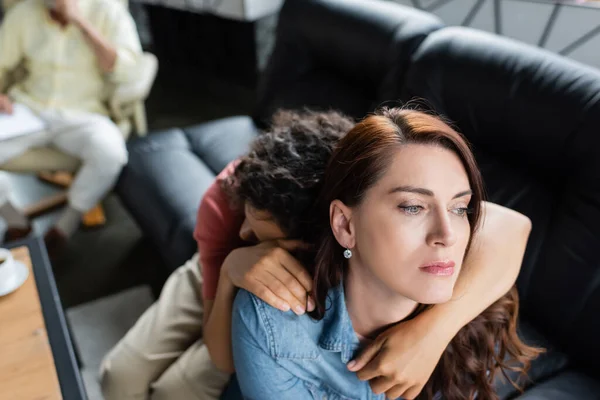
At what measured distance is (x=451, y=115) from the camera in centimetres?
133

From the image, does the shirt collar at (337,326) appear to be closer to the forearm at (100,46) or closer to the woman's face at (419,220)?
the woman's face at (419,220)

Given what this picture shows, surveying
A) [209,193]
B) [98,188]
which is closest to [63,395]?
[209,193]

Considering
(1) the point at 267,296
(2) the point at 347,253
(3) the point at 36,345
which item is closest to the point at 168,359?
(3) the point at 36,345

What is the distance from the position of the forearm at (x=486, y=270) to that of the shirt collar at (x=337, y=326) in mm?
133

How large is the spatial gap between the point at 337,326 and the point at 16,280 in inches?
30.5

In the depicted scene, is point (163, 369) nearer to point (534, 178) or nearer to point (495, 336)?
point (495, 336)

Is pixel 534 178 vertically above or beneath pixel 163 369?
above

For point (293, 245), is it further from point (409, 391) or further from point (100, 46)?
point (100, 46)

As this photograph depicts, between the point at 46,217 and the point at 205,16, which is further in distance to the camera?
the point at 205,16

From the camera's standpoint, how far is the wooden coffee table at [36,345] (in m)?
0.96

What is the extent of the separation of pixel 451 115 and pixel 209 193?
0.67 m

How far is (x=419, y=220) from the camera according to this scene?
0.73 m

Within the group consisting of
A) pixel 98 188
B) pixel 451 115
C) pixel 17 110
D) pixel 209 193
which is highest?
pixel 451 115

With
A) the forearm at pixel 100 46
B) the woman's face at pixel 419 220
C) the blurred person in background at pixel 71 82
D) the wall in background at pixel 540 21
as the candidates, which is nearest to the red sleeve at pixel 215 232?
the woman's face at pixel 419 220
